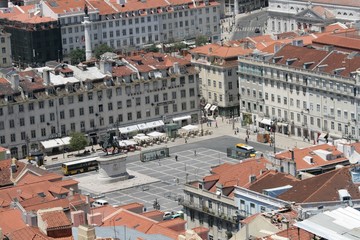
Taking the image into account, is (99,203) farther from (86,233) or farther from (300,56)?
(86,233)

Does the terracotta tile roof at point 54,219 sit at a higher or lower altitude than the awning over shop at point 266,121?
higher

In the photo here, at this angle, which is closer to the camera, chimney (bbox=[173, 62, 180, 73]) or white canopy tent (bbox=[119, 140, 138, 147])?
white canopy tent (bbox=[119, 140, 138, 147])

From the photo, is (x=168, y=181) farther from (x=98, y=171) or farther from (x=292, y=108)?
(x=292, y=108)

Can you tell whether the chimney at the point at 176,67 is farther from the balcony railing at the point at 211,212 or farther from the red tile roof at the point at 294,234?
the red tile roof at the point at 294,234

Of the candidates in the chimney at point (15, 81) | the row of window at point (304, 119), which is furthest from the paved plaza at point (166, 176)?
the chimney at point (15, 81)

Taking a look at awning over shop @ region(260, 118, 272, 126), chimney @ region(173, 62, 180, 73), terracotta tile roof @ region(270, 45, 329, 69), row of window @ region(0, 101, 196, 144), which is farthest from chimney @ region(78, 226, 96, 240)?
chimney @ region(173, 62, 180, 73)

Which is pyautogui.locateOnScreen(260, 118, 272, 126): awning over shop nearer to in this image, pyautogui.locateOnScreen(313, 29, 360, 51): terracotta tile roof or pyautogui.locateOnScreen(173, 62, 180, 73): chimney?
pyautogui.locateOnScreen(173, 62, 180, 73): chimney

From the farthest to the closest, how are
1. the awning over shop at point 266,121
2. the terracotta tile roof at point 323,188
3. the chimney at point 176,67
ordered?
the chimney at point 176,67 → the awning over shop at point 266,121 → the terracotta tile roof at point 323,188
